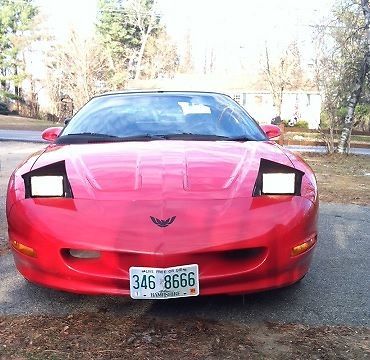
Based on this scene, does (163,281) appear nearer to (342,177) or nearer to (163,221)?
(163,221)

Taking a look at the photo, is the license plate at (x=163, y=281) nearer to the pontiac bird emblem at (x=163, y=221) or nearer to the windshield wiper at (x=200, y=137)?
the pontiac bird emblem at (x=163, y=221)

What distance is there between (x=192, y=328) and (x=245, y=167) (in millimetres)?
958

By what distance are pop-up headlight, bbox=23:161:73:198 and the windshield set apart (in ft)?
2.57

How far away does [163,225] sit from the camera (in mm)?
2412

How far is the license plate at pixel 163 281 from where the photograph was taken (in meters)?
2.31

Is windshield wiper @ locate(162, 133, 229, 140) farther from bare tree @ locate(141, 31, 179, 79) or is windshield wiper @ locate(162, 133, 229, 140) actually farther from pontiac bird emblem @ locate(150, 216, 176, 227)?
bare tree @ locate(141, 31, 179, 79)

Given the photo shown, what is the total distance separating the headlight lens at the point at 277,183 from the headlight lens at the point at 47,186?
1.11m

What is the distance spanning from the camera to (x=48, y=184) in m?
2.68

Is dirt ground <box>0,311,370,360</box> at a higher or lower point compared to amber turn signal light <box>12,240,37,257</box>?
lower

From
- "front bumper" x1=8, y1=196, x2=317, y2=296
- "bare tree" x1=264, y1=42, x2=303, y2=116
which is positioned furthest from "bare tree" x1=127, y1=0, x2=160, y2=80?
"front bumper" x1=8, y1=196, x2=317, y2=296

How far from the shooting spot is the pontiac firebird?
236 cm

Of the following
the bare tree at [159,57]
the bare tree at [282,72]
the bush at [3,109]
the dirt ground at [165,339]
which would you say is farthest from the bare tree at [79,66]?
the dirt ground at [165,339]

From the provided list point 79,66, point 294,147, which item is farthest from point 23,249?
point 79,66

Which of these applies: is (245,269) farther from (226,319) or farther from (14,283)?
(14,283)
